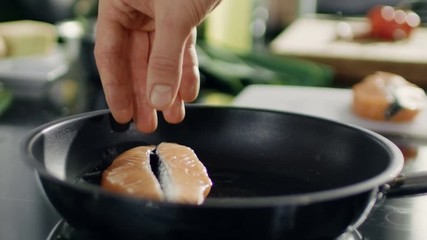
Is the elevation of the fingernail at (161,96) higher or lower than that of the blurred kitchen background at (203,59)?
higher

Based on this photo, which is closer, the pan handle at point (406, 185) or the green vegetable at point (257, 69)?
the pan handle at point (406, 185)

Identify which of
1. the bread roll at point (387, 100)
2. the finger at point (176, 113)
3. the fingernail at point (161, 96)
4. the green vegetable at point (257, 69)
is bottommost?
the green vegetable at point (257, 69)

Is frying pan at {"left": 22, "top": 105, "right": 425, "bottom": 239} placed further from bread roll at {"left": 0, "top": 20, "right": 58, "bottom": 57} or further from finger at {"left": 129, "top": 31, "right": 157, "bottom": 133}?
bread roll at {"left": 0, "top": 20, "right": 58, "bottom": 57}

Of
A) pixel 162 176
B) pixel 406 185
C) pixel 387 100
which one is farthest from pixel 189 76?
pixel 387 100

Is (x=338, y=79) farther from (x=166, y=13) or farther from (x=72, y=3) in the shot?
(x=166, y=13)

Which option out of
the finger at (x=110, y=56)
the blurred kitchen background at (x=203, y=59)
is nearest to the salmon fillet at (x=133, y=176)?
the finger at (x=110, y=56)

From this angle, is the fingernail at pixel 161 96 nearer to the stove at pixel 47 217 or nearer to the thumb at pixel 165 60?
the thumb at pixel 165 60

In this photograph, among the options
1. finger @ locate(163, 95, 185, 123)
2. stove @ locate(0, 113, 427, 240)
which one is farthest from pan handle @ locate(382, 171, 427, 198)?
finger @ locate(163, 95, 185, 123)

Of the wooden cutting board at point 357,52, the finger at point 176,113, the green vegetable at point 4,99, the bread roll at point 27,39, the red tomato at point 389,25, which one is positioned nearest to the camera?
the finger at point 176,113
